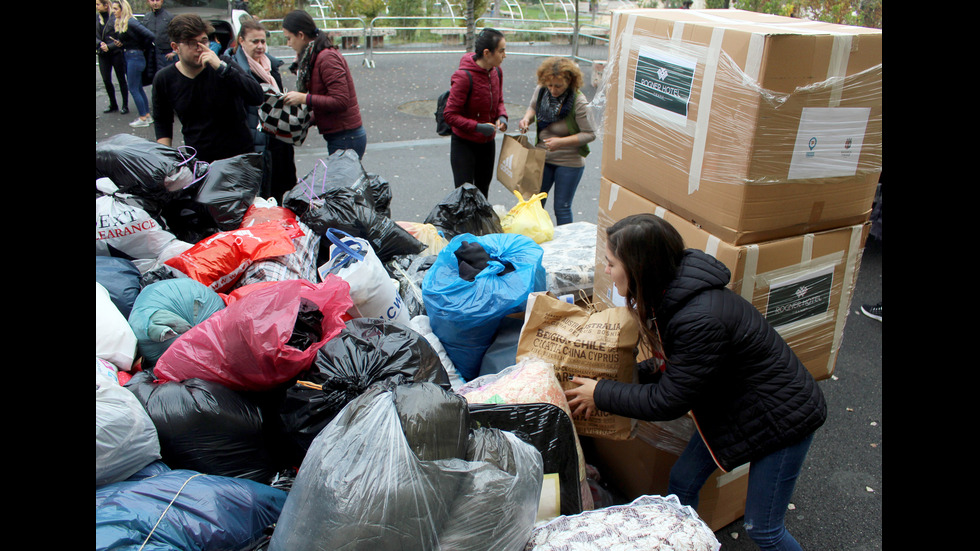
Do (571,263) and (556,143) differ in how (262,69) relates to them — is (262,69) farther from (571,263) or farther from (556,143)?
(571,263)

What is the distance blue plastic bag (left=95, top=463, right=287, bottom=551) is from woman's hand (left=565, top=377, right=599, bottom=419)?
1006 mm

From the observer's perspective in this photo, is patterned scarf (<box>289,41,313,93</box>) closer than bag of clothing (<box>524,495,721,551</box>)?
No

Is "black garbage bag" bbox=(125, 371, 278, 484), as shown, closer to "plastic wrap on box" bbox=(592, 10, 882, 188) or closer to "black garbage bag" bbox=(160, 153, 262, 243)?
"black garbage bag" bbox=(160, 153, 262, 243)

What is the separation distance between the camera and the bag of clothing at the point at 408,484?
1363 mm

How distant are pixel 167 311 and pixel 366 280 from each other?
0.82 m

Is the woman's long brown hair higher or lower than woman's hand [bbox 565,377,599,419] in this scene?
higher

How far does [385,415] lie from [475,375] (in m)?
1.36

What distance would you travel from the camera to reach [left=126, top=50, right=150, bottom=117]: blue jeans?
27.0 feet

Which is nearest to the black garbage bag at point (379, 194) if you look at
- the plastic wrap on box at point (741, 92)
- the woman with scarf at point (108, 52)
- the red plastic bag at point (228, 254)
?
the red plastic bag at point (228, 254)

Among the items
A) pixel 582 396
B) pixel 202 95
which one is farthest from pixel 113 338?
pixel 202 95

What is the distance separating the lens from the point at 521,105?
1051 cm

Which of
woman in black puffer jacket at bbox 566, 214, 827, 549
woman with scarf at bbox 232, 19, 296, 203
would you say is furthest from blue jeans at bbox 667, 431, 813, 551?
woman with scarf at bbox 232, 19, 296, 203
